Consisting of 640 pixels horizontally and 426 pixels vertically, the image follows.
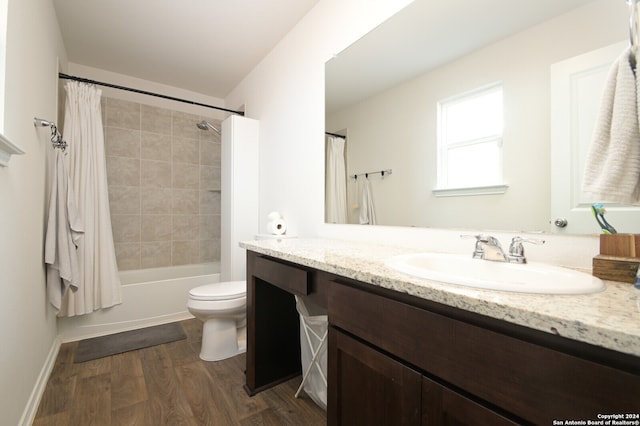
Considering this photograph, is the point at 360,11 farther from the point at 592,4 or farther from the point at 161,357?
the point at 161,357

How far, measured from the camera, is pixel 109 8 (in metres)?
2.04

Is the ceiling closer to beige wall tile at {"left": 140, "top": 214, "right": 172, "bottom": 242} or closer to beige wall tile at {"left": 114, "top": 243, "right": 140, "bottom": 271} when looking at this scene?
beige wall tile at {"left": 140, "top": 214, "right": 172, "bottom": 242}

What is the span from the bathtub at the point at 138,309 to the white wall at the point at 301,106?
1.11 m

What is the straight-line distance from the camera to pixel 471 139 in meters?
1.19

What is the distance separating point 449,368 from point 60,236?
233 cm

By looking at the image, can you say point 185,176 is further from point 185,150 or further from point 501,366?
point 501,366

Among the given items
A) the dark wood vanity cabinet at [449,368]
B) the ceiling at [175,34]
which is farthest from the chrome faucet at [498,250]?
the ceiling at [175,34]

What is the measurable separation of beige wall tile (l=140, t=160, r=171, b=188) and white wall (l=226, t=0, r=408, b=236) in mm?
1288

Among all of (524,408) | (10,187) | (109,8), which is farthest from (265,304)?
(109,8)

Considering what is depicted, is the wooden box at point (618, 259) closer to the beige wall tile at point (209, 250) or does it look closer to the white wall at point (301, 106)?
the white wall at point (301, 106)

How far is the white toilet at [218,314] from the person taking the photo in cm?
193

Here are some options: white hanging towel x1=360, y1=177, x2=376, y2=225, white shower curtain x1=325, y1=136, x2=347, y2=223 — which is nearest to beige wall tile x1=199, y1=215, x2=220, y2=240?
white shower curtain x1=325, y1=136, x2=347, y2=223

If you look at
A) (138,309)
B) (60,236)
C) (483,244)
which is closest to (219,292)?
(60,236)

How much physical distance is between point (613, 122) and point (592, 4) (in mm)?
463
